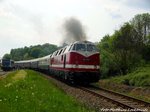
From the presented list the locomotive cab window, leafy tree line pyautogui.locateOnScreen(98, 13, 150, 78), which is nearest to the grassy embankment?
the locomotive cab window

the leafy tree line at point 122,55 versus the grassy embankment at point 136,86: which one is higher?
the leafy tree line at point 122,55

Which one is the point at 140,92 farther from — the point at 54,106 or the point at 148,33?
the point at 148,33

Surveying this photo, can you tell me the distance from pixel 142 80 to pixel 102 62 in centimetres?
1608

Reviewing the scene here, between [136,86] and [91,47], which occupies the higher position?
[91,47]

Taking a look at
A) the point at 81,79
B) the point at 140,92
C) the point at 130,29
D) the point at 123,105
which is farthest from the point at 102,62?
the point at 123,105

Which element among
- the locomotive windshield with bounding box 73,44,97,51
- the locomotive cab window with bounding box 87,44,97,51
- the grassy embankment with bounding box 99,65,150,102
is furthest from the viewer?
the locomotive cab window with bounding box 87,44,97,51

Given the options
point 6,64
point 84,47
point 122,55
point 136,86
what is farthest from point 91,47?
point 6,64

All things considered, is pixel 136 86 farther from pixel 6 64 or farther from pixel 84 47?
pixel 6 64

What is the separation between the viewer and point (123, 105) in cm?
1627

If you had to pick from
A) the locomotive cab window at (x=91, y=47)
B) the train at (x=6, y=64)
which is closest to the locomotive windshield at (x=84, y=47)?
the locomotive cab window at (x=91, y=47)

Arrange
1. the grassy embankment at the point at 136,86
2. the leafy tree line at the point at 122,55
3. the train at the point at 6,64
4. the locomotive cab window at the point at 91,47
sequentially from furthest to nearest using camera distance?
the train at the point at 6,64 → the leafy tree line at the point at 122,55 → the locomotive cab window at the point at 91,47 → the grassy embankment at the point at 136,86

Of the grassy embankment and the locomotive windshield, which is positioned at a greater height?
the locomotive windshield

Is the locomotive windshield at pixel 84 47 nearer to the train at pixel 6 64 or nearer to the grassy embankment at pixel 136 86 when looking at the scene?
the grassy embankment at pixel 136 86

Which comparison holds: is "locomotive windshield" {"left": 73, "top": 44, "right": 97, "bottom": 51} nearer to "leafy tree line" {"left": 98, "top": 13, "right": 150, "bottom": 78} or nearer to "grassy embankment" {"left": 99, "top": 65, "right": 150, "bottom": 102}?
"grassy embankment" {"left": 99, "top": 65, "right": 150, "bottom": 102}
